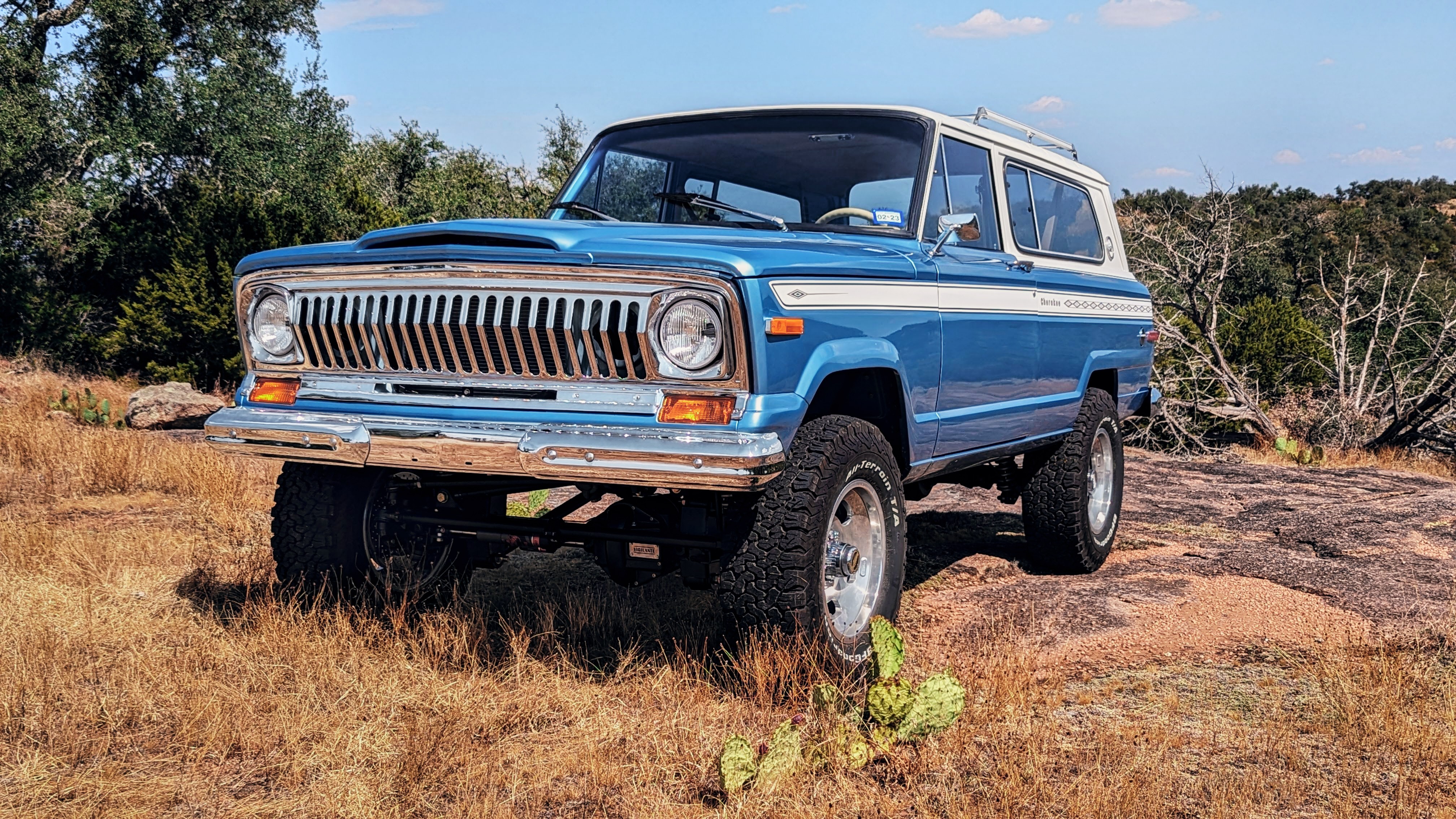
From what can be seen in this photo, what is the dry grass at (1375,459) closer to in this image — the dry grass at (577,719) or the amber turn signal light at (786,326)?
the dry grass at (577,719)

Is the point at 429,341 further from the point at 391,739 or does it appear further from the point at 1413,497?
the point at 1413,497

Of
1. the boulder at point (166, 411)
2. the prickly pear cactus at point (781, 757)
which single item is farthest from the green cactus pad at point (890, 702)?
the boulder at point (166, 411)

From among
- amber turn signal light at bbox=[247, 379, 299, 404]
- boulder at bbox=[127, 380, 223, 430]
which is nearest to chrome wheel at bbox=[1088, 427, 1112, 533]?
amber turn signal light at bbox=[247, 379, 299, 404]

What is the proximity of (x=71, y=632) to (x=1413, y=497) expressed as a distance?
27.0 feet

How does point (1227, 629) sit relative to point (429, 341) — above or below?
below

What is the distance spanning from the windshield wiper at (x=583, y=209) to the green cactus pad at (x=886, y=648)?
2.17 m

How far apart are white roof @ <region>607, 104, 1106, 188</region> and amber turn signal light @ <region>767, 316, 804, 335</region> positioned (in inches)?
68.7

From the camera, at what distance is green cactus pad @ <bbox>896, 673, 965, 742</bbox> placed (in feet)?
11.9

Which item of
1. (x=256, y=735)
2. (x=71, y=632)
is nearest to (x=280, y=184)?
(x=71, y=632)

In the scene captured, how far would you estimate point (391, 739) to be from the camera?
366cm

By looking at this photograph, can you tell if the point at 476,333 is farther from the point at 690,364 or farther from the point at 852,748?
the point at 852,748

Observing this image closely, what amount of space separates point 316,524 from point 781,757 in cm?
226

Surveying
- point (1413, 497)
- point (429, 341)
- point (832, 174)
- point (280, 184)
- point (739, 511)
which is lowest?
point (1413, 497)

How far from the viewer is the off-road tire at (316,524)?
473 cm
